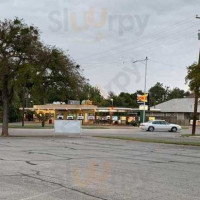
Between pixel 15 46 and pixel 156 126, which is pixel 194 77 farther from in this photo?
pixel 156 126

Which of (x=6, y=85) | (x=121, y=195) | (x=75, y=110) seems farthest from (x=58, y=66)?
(x=75, y=110)

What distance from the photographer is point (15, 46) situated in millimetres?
33875

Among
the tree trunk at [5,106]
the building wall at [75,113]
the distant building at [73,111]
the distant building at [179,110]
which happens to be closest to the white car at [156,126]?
the tree trunk at [5,106]

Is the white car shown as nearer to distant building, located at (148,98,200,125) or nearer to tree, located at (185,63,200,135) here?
tree, located at (185,63,200,135)

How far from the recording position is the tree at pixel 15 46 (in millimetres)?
33406

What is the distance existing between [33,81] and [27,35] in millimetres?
3888

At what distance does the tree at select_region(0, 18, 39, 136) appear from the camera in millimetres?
33406

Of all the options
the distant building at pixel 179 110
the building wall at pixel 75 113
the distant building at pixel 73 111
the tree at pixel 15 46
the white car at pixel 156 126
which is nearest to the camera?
the tree at pixel 15 46

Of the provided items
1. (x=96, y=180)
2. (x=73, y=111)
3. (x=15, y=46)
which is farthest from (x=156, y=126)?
(x=96, y=180)

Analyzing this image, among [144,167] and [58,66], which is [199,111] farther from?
[144,167]

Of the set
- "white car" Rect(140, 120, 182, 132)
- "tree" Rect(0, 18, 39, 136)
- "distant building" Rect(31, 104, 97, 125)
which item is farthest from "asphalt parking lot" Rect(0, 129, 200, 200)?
"distant building" Rect(31, 104, 97, 125)

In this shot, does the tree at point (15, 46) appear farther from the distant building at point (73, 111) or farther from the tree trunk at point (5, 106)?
the distant building at point (73, 111)

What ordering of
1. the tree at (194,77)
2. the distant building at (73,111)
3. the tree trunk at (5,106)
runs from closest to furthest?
the tree at (194,77), the tree trunk at (5,106), the distant building at (73,111)

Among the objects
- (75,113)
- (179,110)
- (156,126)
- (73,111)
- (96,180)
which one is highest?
(179,110)
